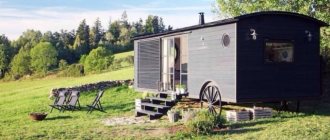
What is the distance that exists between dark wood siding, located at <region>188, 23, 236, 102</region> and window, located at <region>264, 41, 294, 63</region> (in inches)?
47.4

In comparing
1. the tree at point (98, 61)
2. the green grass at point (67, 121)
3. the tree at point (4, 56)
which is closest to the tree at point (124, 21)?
the tree at point (4, 56)

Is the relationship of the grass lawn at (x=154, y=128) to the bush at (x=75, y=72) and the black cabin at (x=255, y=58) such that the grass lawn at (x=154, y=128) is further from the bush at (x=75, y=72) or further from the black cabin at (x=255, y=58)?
the bush at (x=75, y=72)

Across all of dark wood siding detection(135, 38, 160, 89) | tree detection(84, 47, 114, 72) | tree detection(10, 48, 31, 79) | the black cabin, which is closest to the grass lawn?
the black cabin

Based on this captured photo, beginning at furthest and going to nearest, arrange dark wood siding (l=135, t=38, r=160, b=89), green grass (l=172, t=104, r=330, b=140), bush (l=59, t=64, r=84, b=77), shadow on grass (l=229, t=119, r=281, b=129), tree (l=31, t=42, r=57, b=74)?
tree (l=31, t=42, r=57, b=74) → bush (l=59, t=64, r=84, b=77) → dark wood siding (l=135, t=38, r=160, b=89) → shadow on grass (l=229, t=119, r=281, b=129) → green grass (l=172, t=104, r=330, b=140)

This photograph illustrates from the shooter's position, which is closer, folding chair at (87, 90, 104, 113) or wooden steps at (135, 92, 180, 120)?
wooden steps at (135, 92, 180, 120)

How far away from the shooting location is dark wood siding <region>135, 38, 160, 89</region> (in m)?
18.4

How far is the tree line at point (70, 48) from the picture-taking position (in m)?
56.6

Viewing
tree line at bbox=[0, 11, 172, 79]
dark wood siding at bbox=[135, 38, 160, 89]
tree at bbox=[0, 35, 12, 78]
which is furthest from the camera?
tree at bbox=[0, 35, 12, 78]

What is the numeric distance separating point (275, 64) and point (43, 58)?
54.1 metres

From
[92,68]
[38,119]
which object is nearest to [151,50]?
[38,119]

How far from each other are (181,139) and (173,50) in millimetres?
6498

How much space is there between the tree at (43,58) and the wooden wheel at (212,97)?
171ft

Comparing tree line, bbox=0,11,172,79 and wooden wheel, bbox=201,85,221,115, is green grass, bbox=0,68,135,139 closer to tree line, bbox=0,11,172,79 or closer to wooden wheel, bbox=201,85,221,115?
wooden wheel, bbox=201,85,221,115

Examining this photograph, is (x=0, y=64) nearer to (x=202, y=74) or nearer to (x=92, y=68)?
(x=92, y=68)
